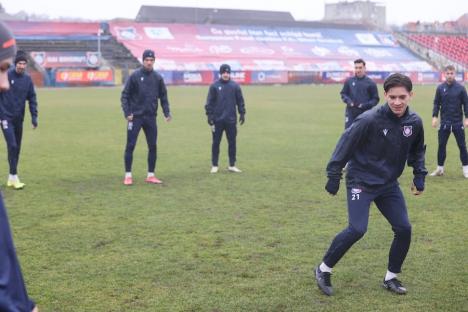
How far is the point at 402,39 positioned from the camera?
256 ft

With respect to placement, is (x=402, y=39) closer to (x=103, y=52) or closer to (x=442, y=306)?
(x=103, y=52)

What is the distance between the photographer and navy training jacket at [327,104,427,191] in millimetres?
5273

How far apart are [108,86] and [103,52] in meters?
11.1

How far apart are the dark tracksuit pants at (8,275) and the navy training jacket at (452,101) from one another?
10.8 m

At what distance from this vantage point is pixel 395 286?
556 centimetres

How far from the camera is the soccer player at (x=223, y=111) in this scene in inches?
488

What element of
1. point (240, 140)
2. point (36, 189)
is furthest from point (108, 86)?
point (36, 189)

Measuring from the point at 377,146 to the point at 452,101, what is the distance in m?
6.92

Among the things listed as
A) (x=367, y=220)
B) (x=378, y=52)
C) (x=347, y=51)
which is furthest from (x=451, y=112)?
(x=378, y=52)

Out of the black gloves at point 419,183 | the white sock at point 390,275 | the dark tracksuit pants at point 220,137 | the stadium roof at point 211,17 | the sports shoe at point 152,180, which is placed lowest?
the sports shoe at point 152,180

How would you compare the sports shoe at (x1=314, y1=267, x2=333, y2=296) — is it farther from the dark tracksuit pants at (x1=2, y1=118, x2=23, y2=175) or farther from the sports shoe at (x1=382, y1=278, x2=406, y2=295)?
the dark tracksuit pants at (x1=2, y1=118, x2=23, y2=175)

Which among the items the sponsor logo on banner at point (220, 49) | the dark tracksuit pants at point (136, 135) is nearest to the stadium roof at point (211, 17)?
the sponsor logo on banner at point (220, 49)

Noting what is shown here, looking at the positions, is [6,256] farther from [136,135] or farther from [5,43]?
[136,135]

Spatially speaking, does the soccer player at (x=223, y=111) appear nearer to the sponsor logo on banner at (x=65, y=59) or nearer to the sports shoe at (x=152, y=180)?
the sports shoe at (x=152, y=180)
